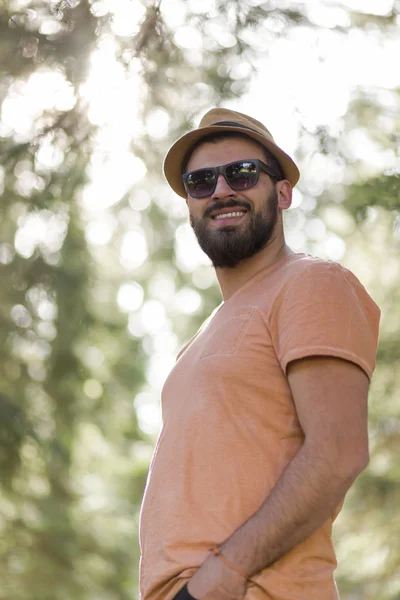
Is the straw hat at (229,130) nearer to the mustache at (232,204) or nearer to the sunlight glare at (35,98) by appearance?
the mustache at (232,204)

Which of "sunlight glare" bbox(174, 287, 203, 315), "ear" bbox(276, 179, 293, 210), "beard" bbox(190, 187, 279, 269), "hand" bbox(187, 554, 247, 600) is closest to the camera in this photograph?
"hand" bbox(187, 554, 247, 600)

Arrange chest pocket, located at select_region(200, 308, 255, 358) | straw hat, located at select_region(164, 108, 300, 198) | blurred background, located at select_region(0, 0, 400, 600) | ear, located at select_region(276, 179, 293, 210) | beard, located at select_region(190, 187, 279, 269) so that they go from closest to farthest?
chest pocket, located at select_region(200, 308, 255, 358), beard, located at select_region(190, 187, 279, 269), straw hat, located at select_region(164, 108, 300, 198), ear, located at select_region(276, 179, 293, 210), blurred background, located at select_region(0, 0, 400, 600)

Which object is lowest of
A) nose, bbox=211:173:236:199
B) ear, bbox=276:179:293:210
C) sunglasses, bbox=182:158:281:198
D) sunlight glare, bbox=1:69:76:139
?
ear, bbox=276:179:293:210

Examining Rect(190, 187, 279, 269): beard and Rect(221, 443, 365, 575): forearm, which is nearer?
Rect(221, 443, 365, 575): forearm

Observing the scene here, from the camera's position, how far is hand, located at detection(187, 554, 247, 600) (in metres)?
1.66

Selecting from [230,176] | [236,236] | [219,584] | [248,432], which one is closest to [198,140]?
[230,176]

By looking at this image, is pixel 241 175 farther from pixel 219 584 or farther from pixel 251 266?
pixel 219 584

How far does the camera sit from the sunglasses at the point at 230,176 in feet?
7.43

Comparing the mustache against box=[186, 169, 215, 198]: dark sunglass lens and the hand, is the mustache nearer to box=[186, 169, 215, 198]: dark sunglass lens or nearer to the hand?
box=[186, 169, 215, 198]: dark sunglass lens

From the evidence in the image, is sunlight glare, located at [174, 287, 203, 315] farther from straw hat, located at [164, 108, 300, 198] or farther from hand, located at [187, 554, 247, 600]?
hand, located at [187, 554, 247, 600]

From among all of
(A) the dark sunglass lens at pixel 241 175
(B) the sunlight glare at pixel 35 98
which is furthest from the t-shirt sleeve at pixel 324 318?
(B) the sunlight glare at pixel 35 98

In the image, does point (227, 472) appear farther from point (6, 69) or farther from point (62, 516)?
point (62, 516)

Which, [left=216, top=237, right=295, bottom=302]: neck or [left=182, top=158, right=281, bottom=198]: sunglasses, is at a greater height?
[left=182, top=158, right=281, bottom=198]: sunglasses

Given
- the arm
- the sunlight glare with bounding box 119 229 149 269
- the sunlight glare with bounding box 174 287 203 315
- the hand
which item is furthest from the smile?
the sunlight glare with bounding box 174 287 203 315
